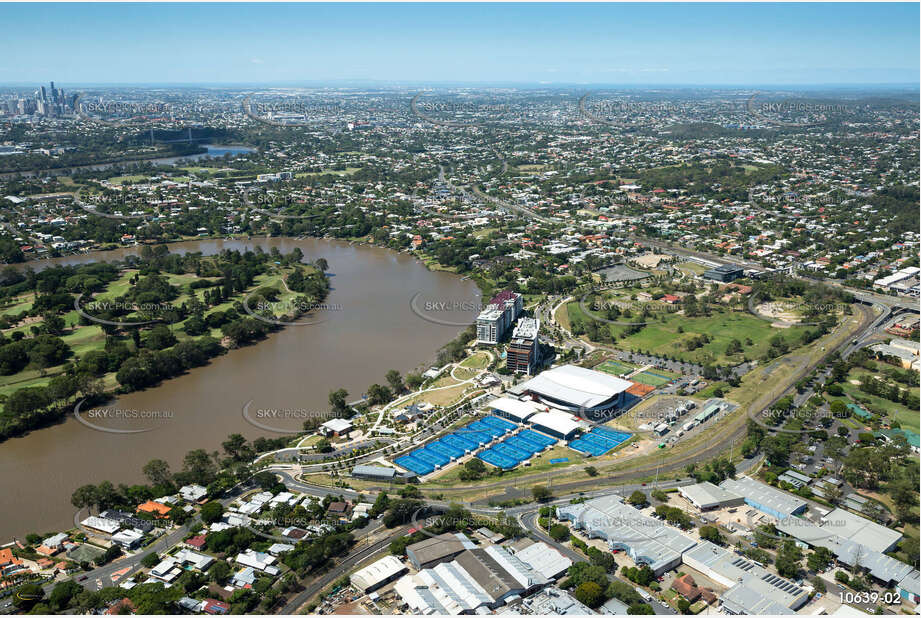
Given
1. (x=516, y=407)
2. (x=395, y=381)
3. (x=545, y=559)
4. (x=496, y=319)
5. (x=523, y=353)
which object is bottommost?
(x=545, y=559)

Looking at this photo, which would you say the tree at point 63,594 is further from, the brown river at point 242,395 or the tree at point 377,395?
the tree at point 377,395

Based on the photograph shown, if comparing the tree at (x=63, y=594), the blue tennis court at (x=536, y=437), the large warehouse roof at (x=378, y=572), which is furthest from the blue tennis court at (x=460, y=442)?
the tree at (x=63, y=594)

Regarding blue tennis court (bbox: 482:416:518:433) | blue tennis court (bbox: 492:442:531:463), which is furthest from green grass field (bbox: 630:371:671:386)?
blue tennis court (bbox: 492:442:531:463)

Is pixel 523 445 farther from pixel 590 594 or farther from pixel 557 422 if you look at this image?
pixel 590 594

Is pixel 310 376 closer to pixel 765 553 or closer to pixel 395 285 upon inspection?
pixel 395 285

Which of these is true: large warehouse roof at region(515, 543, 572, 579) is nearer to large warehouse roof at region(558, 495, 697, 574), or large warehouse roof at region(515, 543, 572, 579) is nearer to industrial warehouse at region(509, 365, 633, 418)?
large warehouse roof at region(558, 495, 697, 574)

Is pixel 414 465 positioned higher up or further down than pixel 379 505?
further down

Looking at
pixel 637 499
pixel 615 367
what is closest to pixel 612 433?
pixel 637 499
